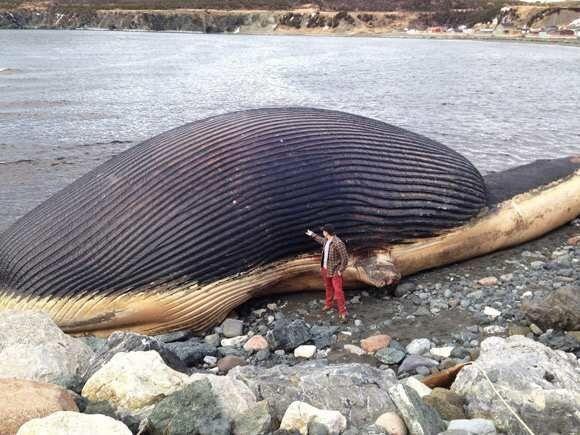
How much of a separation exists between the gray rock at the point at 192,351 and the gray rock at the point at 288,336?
24.7 inches

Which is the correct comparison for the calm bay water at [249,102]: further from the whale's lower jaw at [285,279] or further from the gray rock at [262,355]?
the gray rock at [262,355]

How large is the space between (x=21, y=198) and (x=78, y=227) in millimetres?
6444

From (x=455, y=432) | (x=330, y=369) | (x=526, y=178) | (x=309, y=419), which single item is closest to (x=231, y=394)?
(x=309, y=419)

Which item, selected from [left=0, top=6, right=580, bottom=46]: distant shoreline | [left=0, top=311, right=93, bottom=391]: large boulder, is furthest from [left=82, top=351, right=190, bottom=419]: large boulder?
[left=0, top=6, right=580, bottom=46]: distant shoreline

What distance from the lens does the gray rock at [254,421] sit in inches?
183

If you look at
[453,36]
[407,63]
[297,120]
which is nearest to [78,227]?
[297,120]

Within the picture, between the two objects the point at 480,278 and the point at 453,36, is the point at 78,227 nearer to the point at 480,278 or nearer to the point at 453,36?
the point at 480,278

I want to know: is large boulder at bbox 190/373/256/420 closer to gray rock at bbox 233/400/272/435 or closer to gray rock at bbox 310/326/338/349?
gray rock at bbox 233/400/272/435

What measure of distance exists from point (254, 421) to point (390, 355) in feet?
8.18

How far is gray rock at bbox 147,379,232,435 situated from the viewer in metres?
4.57

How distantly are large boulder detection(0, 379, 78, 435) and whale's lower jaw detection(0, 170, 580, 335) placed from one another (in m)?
2.37

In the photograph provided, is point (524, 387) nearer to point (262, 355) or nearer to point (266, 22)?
point (262, 355)

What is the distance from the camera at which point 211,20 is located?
463 ft

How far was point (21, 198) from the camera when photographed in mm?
13258
